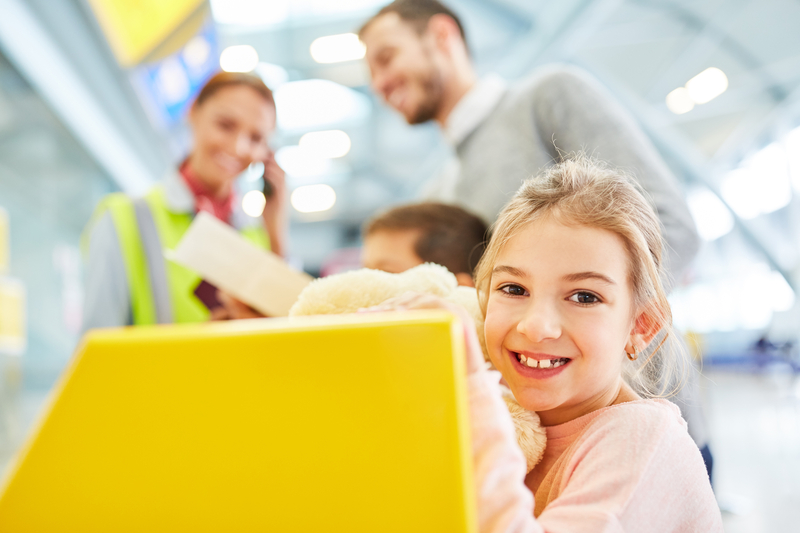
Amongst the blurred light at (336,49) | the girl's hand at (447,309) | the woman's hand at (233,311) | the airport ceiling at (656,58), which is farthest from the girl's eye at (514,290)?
the blurred light at (336,49)

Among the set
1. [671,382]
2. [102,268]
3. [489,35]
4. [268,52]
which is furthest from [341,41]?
[671,382]

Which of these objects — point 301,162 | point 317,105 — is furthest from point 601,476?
point 301,162

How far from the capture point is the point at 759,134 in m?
7.56

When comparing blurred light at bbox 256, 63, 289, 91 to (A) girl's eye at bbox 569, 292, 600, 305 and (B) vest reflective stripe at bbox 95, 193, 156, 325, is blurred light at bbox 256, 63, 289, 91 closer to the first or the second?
(B) vest reflective stripe at bbox 95, 193, 156, 325

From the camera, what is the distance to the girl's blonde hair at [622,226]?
66 centimetres

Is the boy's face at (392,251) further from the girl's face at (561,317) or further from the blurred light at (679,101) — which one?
the blurred light at (679,101)

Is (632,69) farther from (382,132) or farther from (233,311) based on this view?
(233,311)

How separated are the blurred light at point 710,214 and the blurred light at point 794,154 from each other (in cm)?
88

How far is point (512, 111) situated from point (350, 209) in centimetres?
1180

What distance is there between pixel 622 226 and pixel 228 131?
1.14 m

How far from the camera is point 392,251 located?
1029mm

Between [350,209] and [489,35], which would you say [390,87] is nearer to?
[489,35]

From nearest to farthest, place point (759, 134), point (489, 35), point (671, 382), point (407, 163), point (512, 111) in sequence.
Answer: point (671, 382) → point (512, 111) → point (489, 35) → point (759, 134) → point (407, 163)

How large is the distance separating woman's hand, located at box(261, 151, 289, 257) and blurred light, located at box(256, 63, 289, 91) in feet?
15.7
